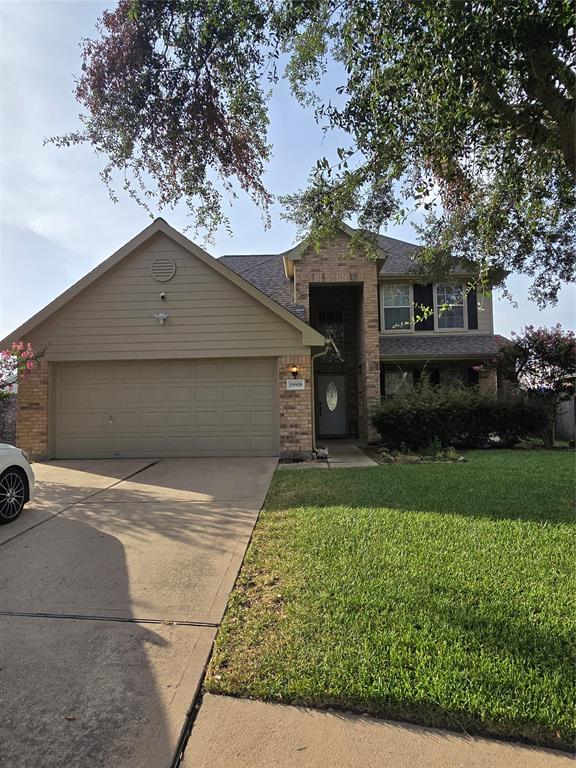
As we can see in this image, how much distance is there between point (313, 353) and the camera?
11.4m

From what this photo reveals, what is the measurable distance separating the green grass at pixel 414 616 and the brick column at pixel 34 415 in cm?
755

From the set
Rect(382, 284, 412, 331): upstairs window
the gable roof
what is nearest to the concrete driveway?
the gable roof

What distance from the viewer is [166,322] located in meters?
11.0

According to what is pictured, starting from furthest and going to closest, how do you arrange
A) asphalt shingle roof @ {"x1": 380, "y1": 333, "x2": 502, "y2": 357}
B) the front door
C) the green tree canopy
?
the front door → asphalt shingle roof @ {"x1": 380, "y1": 333, "x2": 502, "y2": 357} → the green tree canopy

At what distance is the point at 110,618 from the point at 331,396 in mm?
13574

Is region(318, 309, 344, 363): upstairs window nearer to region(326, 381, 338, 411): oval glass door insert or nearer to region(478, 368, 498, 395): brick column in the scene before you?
region(326, 381, 338, 411): oval glass door insert

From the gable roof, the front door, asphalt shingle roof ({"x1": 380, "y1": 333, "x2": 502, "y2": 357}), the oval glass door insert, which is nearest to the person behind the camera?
the gable roof

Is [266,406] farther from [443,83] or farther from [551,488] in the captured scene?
[443,83]

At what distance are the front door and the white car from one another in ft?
36.7

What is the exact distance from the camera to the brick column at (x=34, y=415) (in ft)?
36.4

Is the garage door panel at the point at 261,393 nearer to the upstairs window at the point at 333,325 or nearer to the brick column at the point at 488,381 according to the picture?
the upstairs window at the point at 333,325

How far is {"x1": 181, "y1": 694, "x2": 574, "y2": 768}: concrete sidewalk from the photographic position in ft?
6.81

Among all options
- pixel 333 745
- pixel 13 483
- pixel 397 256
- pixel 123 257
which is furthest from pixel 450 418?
pixel 333 745

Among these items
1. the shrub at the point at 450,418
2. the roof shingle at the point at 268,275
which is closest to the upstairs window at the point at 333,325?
the roof shingle at the point at 268,275
